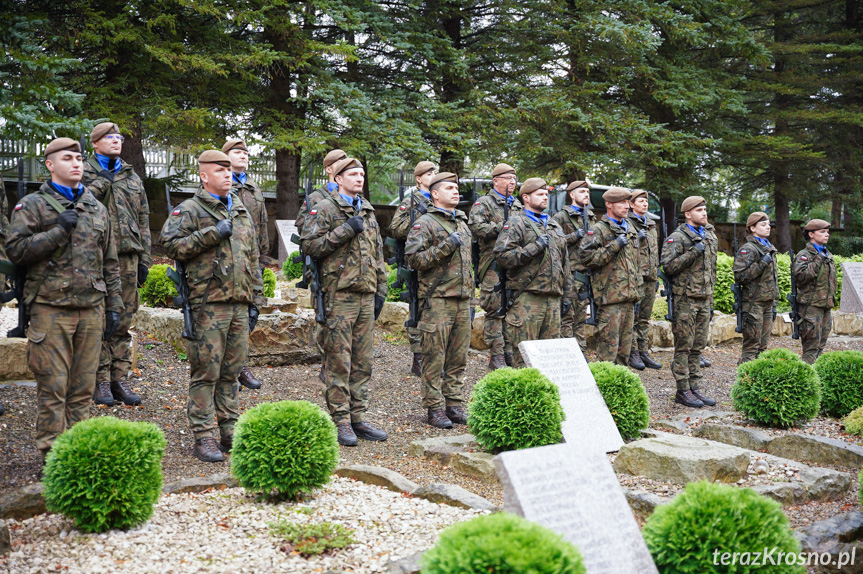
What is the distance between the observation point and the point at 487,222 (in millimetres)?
8898

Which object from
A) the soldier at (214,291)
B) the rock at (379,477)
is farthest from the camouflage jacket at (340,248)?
the rock at (379,477)

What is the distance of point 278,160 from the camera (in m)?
16.0

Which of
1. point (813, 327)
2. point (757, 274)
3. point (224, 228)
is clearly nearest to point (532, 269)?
point (224, 228)

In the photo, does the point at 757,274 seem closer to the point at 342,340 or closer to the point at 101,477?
the point at 342,340

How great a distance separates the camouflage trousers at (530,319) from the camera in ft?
24.5

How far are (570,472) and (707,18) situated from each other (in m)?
17.6

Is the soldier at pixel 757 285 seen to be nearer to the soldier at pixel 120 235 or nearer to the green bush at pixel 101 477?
the soldier at pixel 120 235

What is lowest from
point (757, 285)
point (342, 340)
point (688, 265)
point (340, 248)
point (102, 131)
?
point (342, 340)

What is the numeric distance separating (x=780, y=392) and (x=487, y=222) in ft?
11.9

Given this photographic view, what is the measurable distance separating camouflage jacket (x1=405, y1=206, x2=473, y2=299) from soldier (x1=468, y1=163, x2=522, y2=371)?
1.49 m

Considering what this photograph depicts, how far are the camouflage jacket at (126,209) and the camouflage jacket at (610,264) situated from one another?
4.72 meters

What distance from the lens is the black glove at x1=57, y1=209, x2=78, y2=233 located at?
16.7ft

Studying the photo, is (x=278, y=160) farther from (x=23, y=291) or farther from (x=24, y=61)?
(x=23, y=291)

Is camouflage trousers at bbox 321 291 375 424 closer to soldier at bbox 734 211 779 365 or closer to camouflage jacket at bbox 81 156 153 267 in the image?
camouflage jacket at bbox 81 156 153 267
